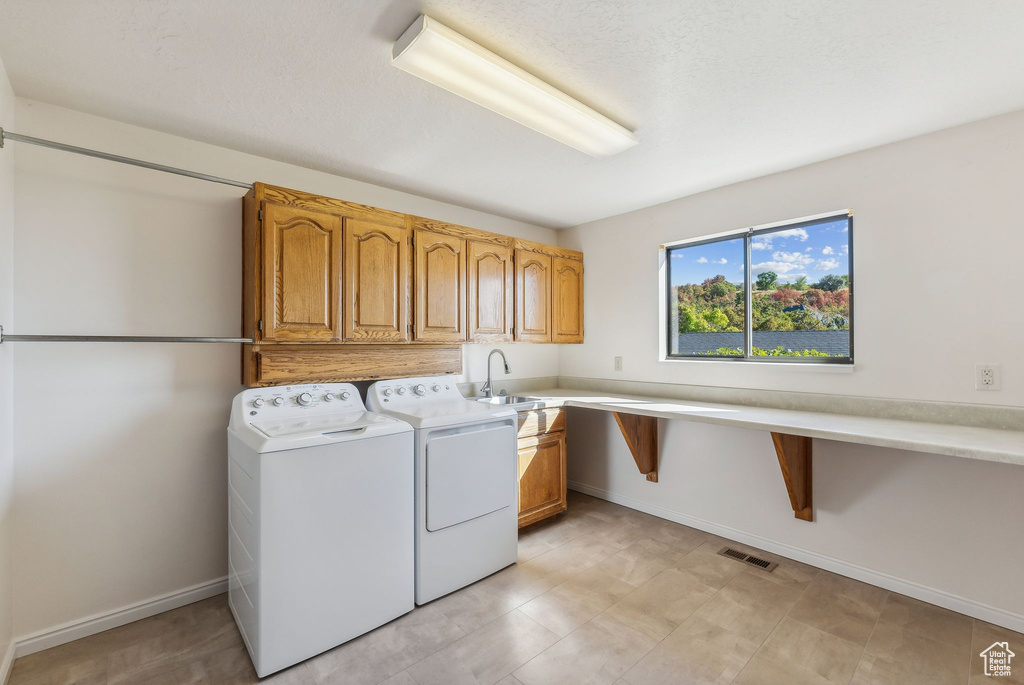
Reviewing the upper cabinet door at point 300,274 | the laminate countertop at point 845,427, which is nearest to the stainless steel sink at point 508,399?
the laminate countertop at point 845,427

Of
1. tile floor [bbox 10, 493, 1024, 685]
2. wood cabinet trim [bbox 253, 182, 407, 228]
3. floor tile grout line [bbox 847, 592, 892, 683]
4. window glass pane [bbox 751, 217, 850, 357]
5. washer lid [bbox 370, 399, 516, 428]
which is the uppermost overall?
wood cabinet trim [bbox 253, 182, 407, 228]

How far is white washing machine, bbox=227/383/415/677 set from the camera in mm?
1809

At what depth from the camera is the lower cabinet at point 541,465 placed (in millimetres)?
3088

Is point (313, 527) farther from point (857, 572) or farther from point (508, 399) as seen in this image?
point (857, 572)

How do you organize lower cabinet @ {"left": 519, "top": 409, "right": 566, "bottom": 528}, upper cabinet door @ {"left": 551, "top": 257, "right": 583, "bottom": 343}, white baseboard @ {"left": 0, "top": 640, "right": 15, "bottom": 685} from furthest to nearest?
upper cabinet door @ {"left": 551, "top": 257, "right": 583, "bottom": 343} → lower cabinet @ {"left": 519, "top": 409, "right": 566, "bottom": 528} → white baseboard @ {"left": 0, "top": 640, "right": 15, "bottom": 685}

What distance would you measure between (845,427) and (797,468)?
0.51 m

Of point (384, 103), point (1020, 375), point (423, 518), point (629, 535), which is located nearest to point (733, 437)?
point (629, 535)

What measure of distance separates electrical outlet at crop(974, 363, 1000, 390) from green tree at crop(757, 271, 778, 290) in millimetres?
1082

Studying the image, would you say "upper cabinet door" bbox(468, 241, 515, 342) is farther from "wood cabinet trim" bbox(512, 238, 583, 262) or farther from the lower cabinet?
the lower cabinet

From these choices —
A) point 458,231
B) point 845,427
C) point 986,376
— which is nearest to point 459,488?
point 458,231

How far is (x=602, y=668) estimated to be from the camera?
71.1 inches

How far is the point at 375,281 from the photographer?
104 inches

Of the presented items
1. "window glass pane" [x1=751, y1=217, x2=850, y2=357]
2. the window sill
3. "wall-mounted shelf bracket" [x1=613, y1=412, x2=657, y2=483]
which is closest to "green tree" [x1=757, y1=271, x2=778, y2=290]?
"window glass pane" [x1=751, y1=217, x2=850, y2=357]

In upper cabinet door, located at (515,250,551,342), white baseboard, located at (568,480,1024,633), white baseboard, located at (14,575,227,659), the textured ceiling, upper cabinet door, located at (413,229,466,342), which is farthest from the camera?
upper cabinet door, located at (515,250,551,342)
